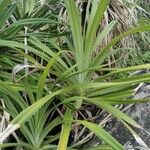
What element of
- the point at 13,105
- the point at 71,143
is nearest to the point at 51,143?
the point at 71,143

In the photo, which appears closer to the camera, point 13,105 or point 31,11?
point 13,105

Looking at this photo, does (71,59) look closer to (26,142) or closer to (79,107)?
(79,107)

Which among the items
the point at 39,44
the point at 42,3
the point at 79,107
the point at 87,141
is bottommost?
the point at 87,141

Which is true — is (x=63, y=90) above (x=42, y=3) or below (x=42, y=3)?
below

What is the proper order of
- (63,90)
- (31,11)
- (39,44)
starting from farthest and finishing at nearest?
(31,11)
(39,44)
(63,90)

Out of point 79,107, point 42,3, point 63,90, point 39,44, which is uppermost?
point 42,3

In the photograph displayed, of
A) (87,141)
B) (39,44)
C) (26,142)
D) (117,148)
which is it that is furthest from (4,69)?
(117,148)

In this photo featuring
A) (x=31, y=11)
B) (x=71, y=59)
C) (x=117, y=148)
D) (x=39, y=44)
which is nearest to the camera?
(x=117, y=148)

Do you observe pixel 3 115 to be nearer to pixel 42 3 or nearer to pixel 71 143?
pixel 71 143

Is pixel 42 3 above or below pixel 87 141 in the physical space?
above
